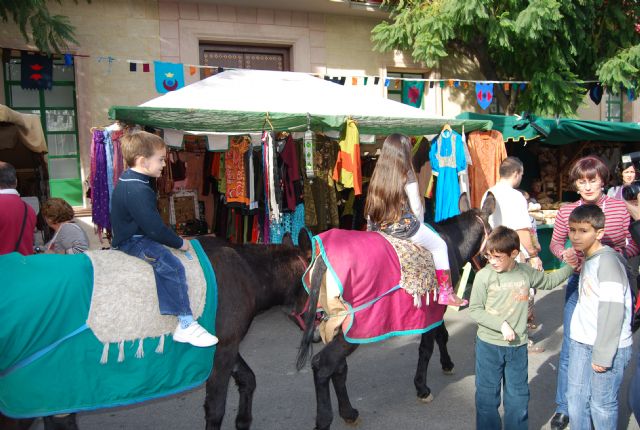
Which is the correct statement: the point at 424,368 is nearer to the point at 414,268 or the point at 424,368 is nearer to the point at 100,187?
the point at 414,268

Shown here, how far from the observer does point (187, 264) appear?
2.85m

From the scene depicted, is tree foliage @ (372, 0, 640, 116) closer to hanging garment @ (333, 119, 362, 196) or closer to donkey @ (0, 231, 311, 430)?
hanging garment @ (333, 119, 362, 196)

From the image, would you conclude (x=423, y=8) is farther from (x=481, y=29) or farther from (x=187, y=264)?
(x=187, y=264)

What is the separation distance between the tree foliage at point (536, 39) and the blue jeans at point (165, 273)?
7.89 m

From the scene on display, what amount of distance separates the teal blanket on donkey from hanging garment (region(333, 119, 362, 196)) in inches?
145

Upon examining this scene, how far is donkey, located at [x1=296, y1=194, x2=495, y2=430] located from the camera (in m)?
3.24

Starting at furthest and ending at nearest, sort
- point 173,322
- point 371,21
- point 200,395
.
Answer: point 371,21, point 200,395, point 173,322

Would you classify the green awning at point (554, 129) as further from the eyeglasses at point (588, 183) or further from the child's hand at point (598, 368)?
the child's hand at point (598, 368)

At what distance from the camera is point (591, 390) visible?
2758 millimetres

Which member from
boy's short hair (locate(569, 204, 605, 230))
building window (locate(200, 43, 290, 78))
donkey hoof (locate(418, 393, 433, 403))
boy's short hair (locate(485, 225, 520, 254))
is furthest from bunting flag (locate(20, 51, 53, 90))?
boy's short hair (locate(569, 204, 605, 230))

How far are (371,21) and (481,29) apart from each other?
2664 millimetres

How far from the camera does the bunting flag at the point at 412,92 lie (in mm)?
10656

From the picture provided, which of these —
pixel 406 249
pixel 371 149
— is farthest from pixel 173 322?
pixel 371 149

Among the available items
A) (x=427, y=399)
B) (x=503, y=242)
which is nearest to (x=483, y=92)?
(x=427, y=399)
